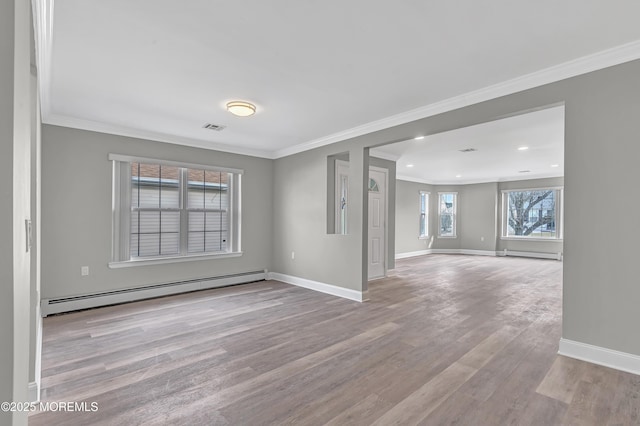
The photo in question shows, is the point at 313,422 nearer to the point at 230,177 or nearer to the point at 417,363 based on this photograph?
the point at 417,363

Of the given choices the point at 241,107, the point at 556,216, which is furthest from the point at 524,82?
the point at 556,216

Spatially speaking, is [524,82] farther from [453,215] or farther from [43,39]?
[453,215]

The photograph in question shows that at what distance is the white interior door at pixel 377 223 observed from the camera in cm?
617

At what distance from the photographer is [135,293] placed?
454 centimetres

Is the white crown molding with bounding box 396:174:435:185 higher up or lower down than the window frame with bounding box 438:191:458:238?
higher up

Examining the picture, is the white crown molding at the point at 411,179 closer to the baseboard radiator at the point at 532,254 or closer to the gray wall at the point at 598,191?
the baseboard radiator at the point at 532,254

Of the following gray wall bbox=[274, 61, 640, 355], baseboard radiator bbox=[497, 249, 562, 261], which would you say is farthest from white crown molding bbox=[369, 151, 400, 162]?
baseboard radiator bbox=[497, 249, 562, 261]

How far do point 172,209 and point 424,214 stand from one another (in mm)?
8289

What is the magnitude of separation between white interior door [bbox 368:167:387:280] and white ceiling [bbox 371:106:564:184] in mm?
554

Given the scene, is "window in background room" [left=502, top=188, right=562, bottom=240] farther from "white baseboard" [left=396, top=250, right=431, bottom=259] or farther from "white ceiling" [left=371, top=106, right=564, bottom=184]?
"white baseboard" [left=396, top=250, right=431, bottom=259]

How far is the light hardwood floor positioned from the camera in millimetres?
1964

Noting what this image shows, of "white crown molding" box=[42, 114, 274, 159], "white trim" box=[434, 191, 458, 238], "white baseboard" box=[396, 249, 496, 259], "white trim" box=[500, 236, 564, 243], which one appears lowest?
"white baseboard" box=[396, 249, 496, 259]

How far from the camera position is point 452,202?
36.5 ft

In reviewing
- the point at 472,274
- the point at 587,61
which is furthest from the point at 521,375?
the point at 472,274
